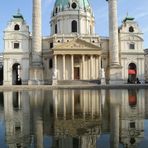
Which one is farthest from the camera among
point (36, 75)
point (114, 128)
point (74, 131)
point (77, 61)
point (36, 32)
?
point (77, 61)

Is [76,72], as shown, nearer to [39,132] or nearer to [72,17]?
[72,17]

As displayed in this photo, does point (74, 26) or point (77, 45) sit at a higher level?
point (74, 26)

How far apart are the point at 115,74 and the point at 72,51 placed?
1128cm

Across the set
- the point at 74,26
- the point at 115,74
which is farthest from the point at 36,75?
the point at 74,26

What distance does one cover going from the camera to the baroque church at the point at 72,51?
67.4 meters

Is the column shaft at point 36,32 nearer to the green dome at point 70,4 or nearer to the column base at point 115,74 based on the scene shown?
the green dome at point 70,4

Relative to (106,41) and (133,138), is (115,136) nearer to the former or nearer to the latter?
(133,138)

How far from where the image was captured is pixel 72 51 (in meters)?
67.5

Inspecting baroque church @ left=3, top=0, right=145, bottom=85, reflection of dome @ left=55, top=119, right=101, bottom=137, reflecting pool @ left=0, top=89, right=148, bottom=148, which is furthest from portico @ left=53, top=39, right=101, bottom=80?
reflection of dome @ left=55, top=119, right=101, bottom=137

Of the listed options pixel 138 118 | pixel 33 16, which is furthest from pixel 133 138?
pixel 33 16

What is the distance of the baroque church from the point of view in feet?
221

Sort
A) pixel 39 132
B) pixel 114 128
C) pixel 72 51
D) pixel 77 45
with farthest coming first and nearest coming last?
pixel 77 45 < pixel 72 51 < pixel 114 128 < pixel 39 132

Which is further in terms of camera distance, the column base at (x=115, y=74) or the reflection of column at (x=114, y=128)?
the column base at (x=115, y=74)

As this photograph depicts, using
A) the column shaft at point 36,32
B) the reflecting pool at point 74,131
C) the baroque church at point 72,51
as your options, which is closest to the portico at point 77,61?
the baroque church at point 72,51
